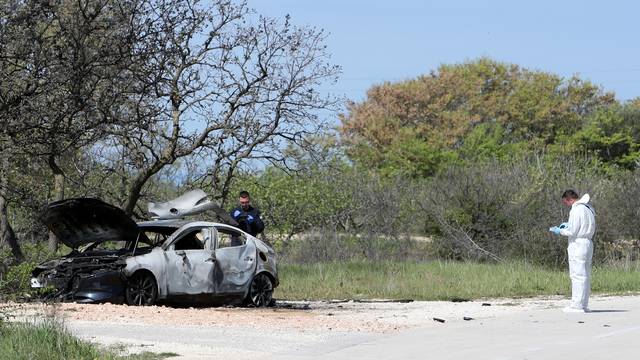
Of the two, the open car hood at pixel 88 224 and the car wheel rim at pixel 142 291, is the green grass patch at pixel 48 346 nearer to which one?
the car wheel rim at pixel 142 291

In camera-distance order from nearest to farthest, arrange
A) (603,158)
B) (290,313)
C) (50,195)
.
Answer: (290,313), (50,195), (603,158)

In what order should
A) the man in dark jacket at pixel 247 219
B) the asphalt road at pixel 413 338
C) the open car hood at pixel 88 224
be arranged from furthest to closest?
the man in dark jacket at pixel 247 219 < the open car hood at pixel 88 224 < the asphalt road at pixel 413 338

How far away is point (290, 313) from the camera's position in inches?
707

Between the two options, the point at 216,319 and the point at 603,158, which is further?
the point at 603,158

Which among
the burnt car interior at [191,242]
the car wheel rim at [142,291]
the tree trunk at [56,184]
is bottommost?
the car wheel rim at [142,291]

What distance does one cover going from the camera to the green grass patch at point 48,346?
11281 millimetres

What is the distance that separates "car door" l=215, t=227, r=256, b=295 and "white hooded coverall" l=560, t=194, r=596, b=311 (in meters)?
5.32

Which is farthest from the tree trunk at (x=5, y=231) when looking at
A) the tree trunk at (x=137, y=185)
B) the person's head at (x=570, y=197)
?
the person's head at (x=570, y=197)

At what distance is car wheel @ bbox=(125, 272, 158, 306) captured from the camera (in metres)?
18.7

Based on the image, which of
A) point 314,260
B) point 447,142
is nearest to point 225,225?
point 314,260

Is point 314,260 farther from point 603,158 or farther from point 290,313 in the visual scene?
point 603,158

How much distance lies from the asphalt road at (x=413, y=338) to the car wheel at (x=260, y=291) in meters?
2.28

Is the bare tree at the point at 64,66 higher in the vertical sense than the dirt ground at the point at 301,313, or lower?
higher

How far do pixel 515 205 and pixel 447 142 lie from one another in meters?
33.1
